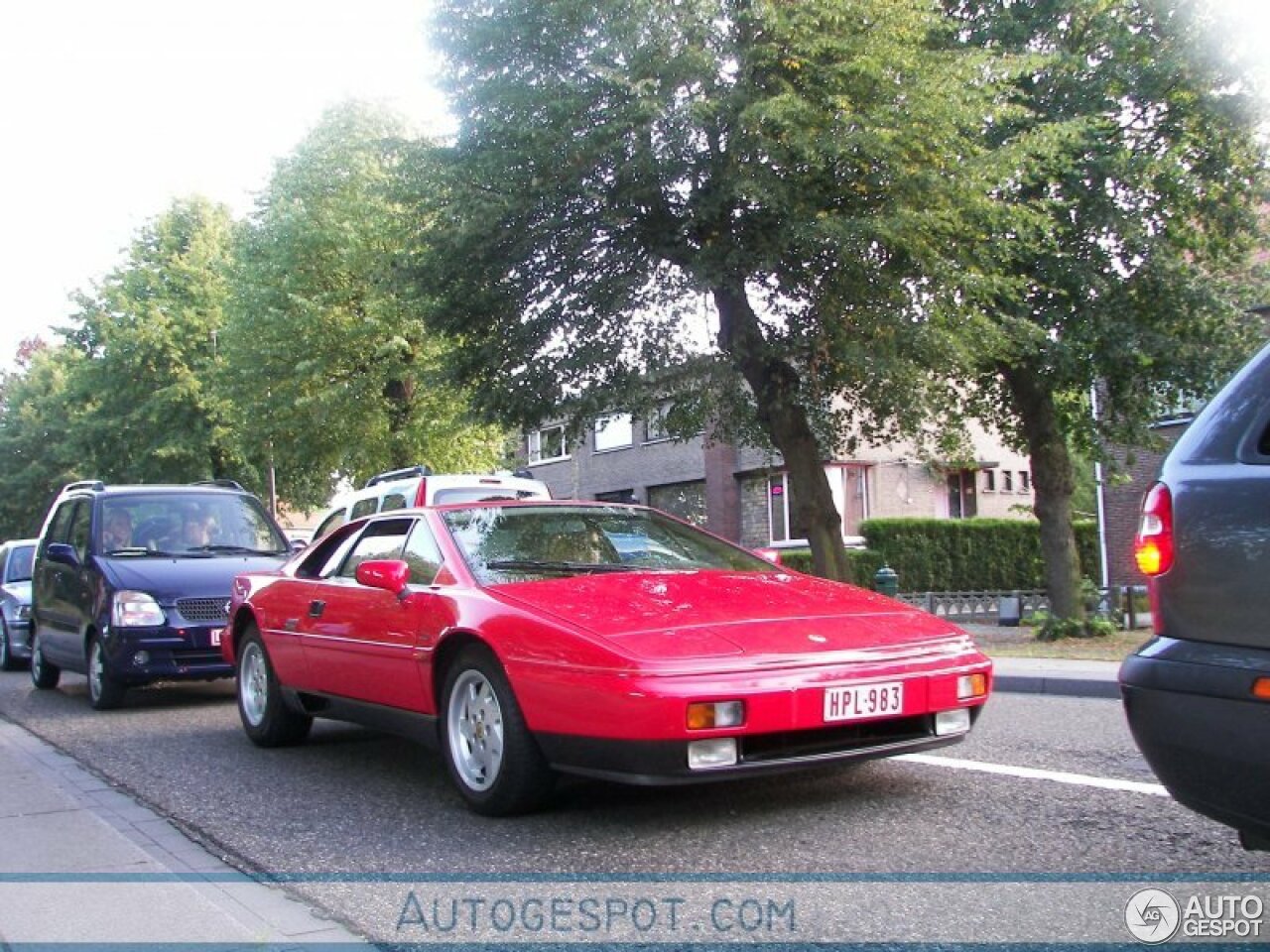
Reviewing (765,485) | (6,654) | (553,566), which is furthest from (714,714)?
(765,485)

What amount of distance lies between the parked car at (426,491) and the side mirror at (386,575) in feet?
19.6

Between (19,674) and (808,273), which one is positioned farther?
(808,273)

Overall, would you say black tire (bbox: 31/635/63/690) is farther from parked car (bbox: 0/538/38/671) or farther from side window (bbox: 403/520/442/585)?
side window (bbox: 403/520/442/585)

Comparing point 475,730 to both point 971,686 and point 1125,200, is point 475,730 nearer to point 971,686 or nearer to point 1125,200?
point 971,686

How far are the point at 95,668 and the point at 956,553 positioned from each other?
23857 mm

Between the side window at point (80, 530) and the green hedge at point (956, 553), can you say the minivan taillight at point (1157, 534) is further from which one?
the green hedge at point (956, 553)

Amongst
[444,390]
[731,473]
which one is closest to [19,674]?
[444,390]

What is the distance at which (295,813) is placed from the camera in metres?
5.48

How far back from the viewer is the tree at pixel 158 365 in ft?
116

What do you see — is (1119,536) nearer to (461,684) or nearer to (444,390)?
(444,390)

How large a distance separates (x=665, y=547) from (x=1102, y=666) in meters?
6.48

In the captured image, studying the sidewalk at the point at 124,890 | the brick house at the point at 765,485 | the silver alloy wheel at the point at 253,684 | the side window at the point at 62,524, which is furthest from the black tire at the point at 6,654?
the brick house at the point at 765,485

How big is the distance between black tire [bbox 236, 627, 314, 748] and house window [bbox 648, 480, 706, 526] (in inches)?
1091

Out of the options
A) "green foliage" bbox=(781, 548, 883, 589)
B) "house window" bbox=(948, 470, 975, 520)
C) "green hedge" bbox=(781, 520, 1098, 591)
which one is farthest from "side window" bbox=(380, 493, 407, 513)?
"house window" bbox=(948, 470, 975, 520)
